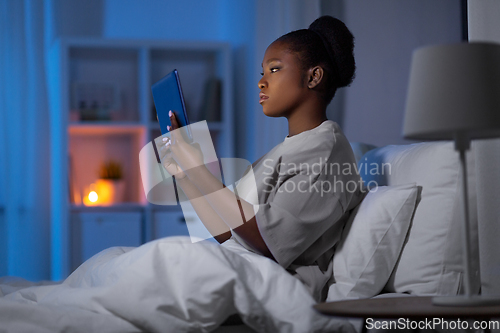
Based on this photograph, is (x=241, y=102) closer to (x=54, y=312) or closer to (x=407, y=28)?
(x=407, y=28)

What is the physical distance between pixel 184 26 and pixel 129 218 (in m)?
1.40

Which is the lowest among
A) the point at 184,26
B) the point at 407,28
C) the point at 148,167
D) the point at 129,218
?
the point at 129,218

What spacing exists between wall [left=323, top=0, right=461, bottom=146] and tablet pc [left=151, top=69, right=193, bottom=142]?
128cm

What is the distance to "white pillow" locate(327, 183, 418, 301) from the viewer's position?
4.12 ft

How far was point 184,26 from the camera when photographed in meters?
3.71

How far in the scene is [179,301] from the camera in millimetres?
986

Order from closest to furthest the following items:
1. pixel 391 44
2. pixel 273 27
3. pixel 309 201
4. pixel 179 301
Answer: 1. pixel 179 301
2. pixel 309 201
3. pixel 391 44
4. pixel 273 27

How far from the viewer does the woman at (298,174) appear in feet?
3.99

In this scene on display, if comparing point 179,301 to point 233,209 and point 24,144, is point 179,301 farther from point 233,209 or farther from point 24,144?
point 24,144

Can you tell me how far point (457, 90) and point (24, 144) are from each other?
284 cm

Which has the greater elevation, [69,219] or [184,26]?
[184,26]

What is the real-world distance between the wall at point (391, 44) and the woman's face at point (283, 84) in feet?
3.70

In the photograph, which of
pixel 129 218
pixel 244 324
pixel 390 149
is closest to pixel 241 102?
pixel 129 218

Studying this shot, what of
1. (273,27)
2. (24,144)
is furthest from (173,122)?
(24,144)
